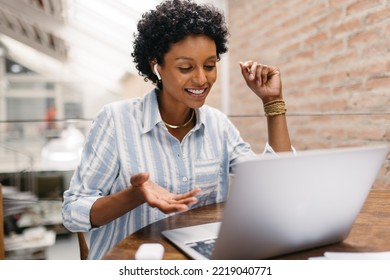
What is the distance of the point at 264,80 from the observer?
1328 millimetres

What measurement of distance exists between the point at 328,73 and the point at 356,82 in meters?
0.23

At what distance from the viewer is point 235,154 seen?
132cm

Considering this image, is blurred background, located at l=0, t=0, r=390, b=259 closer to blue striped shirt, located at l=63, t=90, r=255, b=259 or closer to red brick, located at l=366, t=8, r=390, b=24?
red brick, located at l=366, t=8, r=390, b=24

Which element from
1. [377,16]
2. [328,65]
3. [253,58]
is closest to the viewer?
[377,16]

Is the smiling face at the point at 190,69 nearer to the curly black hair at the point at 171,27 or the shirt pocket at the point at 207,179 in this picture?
the curly black hair at the point at 171,27

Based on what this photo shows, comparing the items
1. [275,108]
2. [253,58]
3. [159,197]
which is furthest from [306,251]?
[253,58]

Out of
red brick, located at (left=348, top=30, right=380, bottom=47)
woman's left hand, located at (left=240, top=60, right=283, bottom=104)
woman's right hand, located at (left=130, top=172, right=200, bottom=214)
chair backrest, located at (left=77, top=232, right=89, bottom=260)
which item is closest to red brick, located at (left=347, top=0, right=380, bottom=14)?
red brick, located at (left=348, top=30, right=380, bottom=47)

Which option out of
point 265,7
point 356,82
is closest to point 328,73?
point 356,82

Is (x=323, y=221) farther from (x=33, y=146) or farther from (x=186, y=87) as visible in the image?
(x=33, y=146)

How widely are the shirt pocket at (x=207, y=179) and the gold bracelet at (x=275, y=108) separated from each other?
0.24 m

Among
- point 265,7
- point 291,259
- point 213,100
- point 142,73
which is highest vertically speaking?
point 265,7

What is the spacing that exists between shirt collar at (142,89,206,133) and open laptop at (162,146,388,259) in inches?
18.9

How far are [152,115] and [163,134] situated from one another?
7cm

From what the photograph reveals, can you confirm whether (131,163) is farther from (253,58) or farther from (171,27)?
(253,58)
